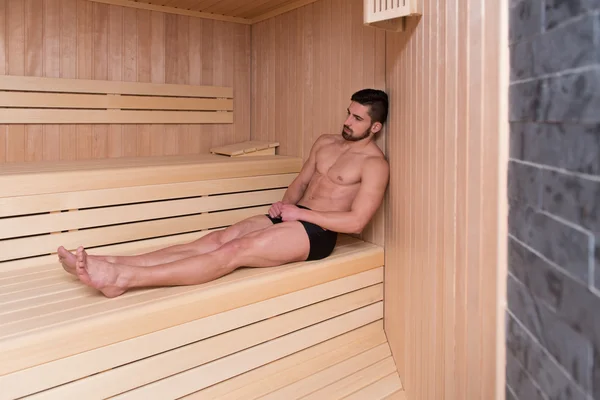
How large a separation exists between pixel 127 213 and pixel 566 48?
2.22m

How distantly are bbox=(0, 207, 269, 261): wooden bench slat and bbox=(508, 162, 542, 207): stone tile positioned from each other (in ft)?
6.38

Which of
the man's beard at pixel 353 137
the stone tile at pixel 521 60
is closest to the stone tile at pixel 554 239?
the stone tile at pixel 521 60

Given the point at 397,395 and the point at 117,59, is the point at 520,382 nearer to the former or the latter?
the point at 397,395

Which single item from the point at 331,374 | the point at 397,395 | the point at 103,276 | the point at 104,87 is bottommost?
the point at 397,395

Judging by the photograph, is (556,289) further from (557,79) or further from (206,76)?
(206,76)

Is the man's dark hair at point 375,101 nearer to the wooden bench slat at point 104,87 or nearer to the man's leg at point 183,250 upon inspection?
the man's leg at point 183,250

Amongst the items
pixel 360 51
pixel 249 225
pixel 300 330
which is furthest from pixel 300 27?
pixel 300 330

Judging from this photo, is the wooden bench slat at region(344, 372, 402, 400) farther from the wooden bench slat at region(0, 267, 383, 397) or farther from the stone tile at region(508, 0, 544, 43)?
the stone tile at region(508, 0, 544, 43)

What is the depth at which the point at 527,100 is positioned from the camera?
44.1 inches

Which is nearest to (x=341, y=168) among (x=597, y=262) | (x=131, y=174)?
(x=131, y=174)

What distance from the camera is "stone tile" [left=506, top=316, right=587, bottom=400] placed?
93 cm

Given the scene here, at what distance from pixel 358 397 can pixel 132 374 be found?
1.07m

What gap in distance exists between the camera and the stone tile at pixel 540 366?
0.93 m

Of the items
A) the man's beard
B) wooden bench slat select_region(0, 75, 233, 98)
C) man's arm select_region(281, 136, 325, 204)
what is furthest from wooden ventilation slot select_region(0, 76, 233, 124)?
the man's beard
